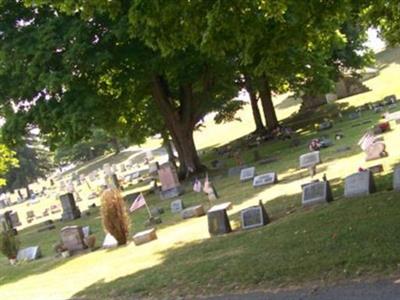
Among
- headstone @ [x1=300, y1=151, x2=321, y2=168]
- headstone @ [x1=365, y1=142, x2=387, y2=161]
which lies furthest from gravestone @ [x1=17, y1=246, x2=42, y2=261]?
headstone @ [x1=365, y1=142, x2=387, y2=161]

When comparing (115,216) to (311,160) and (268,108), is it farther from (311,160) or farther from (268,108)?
(268,108)

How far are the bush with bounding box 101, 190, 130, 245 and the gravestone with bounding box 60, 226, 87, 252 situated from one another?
1.58 meters

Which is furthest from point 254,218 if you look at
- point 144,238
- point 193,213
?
point 193,213

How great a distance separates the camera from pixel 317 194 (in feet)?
45.9

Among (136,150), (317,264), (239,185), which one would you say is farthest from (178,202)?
(136,150)

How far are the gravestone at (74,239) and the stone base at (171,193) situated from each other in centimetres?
854

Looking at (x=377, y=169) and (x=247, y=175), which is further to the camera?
(x=247, y=175)

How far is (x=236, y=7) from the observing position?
37.6 feet

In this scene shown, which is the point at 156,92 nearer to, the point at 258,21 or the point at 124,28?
the point at 124,28

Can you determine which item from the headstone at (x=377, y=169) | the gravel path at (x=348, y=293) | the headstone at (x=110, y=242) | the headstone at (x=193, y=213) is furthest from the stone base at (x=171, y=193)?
the gravel path at (x=348, y=293)

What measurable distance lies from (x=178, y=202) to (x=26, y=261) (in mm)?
5571

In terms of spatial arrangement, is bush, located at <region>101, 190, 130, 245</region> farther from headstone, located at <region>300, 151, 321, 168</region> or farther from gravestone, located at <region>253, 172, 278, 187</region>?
headstone, located at <region>300, 151, 321, 168</region>

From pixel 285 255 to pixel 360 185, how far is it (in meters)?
4.17

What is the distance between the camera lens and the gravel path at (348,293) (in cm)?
735
